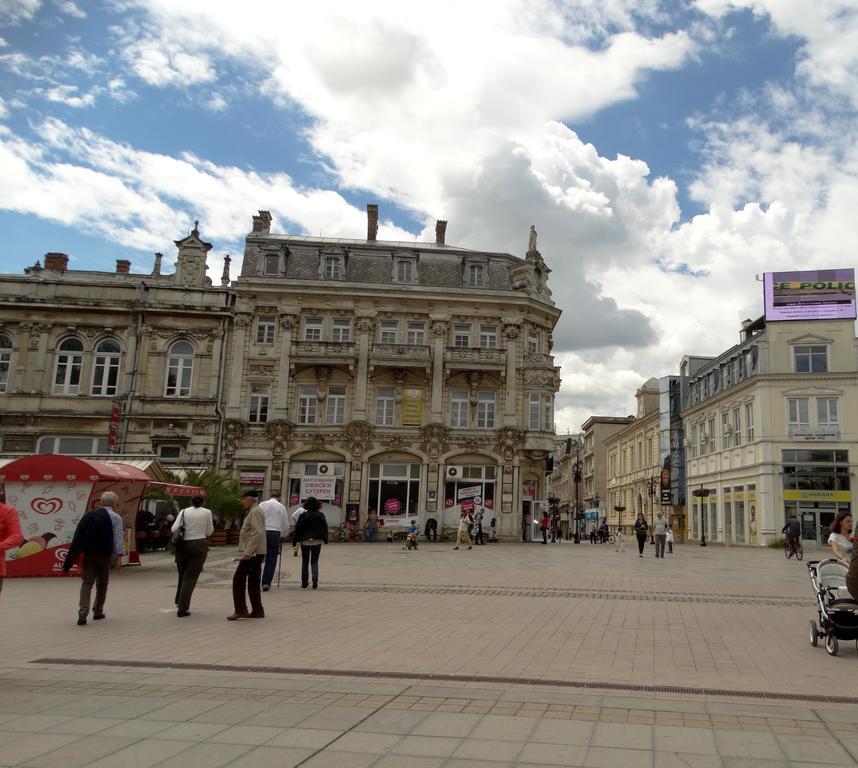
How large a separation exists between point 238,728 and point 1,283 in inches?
1649

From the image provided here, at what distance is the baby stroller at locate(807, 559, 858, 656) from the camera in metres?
8.55

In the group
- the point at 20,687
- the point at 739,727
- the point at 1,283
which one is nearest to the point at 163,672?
the point at 20,687

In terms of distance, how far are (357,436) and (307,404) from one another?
133 inches

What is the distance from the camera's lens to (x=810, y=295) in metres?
43.1

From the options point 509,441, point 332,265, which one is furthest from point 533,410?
point 332,265

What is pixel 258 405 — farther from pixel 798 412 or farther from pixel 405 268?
pixel 798 412

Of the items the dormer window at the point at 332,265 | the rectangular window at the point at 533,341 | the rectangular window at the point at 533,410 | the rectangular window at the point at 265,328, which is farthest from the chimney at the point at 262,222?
the rectangular window at the point at 533,410

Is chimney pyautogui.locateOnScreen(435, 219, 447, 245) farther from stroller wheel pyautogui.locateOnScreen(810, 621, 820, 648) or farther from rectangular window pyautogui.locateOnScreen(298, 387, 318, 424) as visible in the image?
stroller wheel pyautogui.locateOnScreen(810, 621, 820, 648)

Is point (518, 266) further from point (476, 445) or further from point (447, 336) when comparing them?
point (476, 445)

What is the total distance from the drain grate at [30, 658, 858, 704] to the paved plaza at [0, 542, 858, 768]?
0.08 feet

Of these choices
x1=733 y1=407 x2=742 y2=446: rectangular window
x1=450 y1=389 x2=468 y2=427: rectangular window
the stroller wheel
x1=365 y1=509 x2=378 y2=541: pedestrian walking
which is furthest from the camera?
x1=733 y1=407 x2=742 y2=446: rectangular window

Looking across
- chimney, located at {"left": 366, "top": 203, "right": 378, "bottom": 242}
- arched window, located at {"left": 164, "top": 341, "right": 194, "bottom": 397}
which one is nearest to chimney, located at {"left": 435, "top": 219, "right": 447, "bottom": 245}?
chimney, located at {"left": 366, "top": 203, "right": 378, "bottom": 242}

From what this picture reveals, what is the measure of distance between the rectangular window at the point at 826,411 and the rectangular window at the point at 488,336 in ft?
58.4

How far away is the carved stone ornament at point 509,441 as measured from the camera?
4041 centimetres
